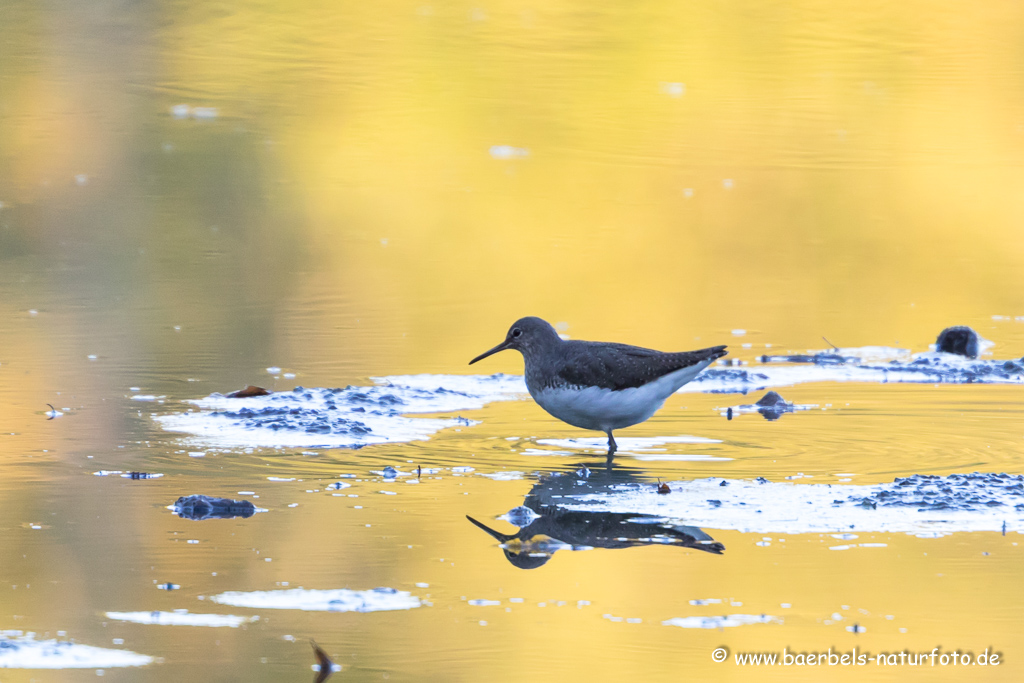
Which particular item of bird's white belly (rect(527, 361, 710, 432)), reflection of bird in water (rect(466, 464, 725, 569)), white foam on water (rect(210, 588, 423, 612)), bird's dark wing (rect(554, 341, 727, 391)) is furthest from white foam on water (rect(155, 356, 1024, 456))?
white foam on water (rect(210, 588, 423, 612))

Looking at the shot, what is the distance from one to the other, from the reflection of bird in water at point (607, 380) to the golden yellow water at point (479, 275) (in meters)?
0.30

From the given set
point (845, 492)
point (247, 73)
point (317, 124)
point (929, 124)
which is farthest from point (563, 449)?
point (247, 73)

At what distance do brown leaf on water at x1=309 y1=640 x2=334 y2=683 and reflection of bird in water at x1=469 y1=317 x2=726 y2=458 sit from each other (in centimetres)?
270

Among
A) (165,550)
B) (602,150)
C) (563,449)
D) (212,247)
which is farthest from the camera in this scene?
(602,150)

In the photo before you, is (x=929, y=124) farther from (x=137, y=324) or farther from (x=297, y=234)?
(x=137, y=324)

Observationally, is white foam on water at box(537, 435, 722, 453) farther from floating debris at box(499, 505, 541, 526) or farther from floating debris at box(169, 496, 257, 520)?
floating debris at box(169, 496, 257, 520)

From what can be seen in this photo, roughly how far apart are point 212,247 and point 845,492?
21.6 ft

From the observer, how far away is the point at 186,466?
234 inches

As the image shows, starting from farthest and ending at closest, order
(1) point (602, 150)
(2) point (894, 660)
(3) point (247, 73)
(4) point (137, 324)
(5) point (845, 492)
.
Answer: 1. (3) point (247, 73)
2. (1) point (602, 150)
3. (4) point (137, 324)
4. (5) point (845, 492)
5. (2) point (894, 660)

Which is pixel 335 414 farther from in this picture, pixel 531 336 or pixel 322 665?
pixel 322 665

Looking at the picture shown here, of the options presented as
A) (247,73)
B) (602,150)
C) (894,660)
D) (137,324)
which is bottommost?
(894,660)

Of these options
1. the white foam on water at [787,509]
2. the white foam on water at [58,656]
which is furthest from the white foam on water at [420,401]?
the white foam on water at [58,656]

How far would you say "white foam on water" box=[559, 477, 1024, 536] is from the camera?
518 cm

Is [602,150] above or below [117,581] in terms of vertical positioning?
above
